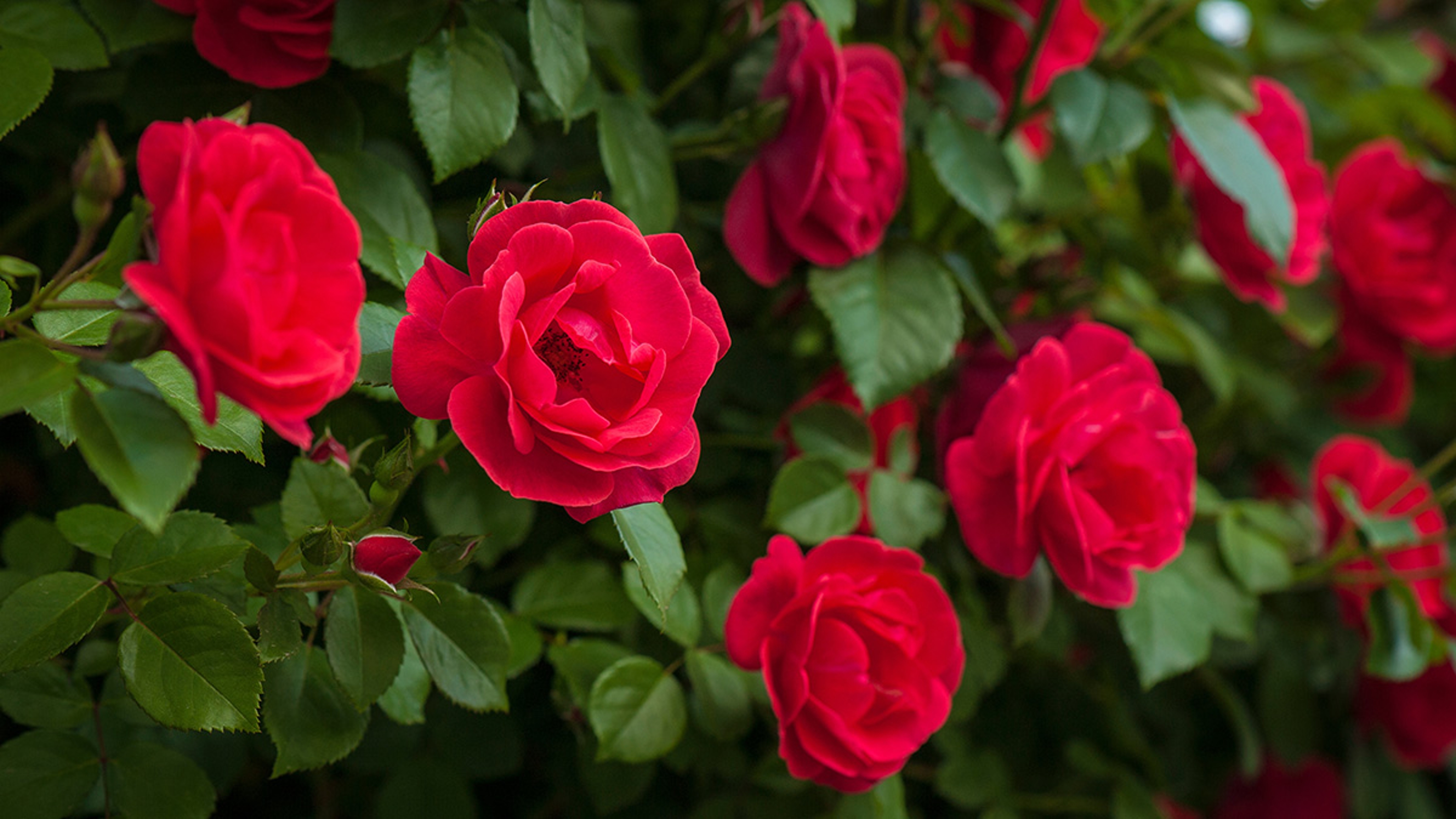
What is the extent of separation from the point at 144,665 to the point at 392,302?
211mm

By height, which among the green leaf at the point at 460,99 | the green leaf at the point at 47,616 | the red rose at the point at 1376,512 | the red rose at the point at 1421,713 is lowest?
the red rose at the point at 1421,713

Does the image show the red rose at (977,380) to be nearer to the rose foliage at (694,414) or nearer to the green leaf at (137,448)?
the rose foliage at (694,414)

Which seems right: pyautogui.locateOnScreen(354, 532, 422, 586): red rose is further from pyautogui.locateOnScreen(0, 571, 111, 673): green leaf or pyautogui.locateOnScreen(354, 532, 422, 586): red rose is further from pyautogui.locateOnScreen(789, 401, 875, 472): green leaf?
pyautogui.locateOnScreen(789, 401, 875, 472): green leaf

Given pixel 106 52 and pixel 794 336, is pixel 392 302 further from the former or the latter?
pixel 794 336

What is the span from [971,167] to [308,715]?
0.52 metres

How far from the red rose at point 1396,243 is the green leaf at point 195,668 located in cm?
98

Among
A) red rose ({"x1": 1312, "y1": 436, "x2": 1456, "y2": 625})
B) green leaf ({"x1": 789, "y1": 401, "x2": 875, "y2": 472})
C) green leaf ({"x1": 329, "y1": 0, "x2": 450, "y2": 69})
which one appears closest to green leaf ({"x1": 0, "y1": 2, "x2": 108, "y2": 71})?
green leaf ({"x1": 329, "y1": 0, "x2": 450, "y2": 69})

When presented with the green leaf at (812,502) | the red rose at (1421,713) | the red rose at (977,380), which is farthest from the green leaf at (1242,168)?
the red rose at (1421,713)

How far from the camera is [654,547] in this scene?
0.44 meters

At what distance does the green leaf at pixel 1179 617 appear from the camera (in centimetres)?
66

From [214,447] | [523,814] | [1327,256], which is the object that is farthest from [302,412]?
[1327,256]

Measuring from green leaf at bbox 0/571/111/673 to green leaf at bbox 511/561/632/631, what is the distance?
23 cm

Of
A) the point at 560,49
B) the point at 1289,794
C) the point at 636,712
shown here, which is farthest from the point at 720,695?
the point at 1289,794

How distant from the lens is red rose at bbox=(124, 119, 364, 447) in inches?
11.4
